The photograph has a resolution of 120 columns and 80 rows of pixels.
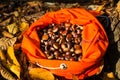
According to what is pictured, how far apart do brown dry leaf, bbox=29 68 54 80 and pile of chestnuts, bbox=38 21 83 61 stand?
0.49 feet

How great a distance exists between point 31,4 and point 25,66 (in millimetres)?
1273

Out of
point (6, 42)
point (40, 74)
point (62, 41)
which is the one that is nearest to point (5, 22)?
point (6, 42)

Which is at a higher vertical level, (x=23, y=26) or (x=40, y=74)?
(x=23, y=26)

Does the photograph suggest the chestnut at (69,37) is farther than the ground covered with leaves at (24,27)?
Yes

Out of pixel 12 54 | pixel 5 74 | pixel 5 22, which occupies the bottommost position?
pixel 5 74

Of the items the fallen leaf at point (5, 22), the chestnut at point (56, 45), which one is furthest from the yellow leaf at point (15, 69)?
the fallen leaf at point (5, 22)

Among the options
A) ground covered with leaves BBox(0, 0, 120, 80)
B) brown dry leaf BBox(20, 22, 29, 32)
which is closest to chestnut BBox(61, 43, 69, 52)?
ground covered with leaves BBox(0, 0, 120, 80)

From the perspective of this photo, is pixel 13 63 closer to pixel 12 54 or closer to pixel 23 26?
pixel 12 54

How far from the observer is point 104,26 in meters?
3.58

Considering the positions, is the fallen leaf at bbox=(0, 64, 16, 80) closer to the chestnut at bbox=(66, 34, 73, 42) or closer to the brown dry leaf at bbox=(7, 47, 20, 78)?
the brown dry leaf at bbox=(7, 47, 20, 78)

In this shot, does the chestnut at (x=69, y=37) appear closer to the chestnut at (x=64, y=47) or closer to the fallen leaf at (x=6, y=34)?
the chestnut at (x=64, y=47)

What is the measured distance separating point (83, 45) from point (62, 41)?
231 mm

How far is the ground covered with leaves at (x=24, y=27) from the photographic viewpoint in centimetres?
312

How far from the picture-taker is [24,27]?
3.71 m
